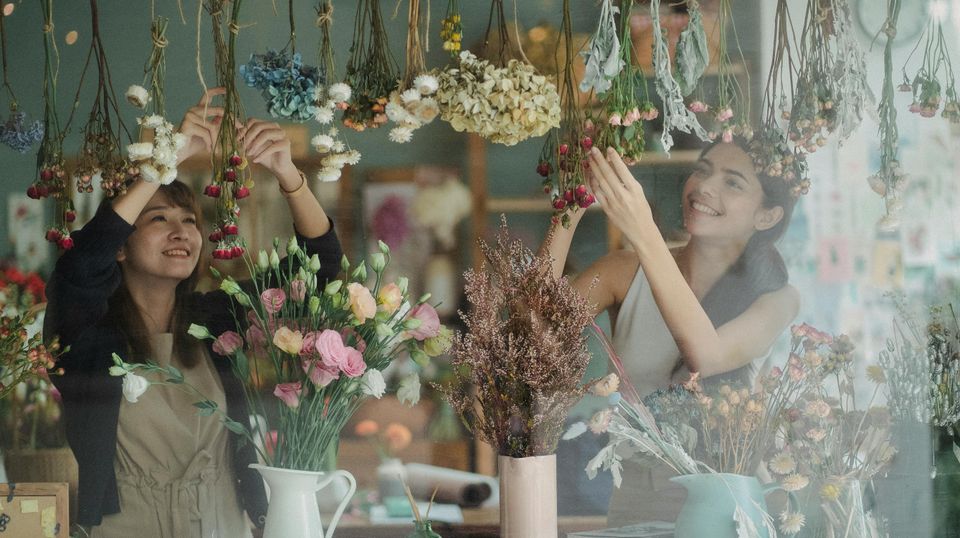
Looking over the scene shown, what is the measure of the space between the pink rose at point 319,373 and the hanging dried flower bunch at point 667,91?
1.02m

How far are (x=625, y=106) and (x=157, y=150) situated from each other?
1176mm

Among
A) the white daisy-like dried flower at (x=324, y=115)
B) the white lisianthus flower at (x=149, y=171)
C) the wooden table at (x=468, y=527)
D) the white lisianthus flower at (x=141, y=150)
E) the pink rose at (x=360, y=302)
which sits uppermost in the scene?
the white daisy-like dried flower at (x=324, y=115)

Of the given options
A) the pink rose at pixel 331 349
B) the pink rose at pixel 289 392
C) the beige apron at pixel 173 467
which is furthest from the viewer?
the beige apron at pixel 173 467

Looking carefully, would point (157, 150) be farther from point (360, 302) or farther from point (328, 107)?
point (360, 302)

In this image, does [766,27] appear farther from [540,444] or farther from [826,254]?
[540,444]

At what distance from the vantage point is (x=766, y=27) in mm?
2652

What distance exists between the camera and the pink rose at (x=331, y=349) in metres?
2.27

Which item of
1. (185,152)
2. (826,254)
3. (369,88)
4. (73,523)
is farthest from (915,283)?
(73,523)

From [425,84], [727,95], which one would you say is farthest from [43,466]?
[727,95]

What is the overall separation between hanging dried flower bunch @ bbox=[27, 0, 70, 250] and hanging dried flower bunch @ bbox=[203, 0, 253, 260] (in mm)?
433

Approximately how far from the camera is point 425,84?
244 centimetres

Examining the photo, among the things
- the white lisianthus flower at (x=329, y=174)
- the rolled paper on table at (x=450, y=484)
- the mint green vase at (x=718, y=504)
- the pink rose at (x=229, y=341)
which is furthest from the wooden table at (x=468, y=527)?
the white lisianthus flower at (x=329, y=174)

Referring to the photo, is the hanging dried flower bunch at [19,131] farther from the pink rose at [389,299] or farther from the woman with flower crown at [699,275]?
the woman with flower crown at [699,275]

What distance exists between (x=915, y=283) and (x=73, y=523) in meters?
2.43
